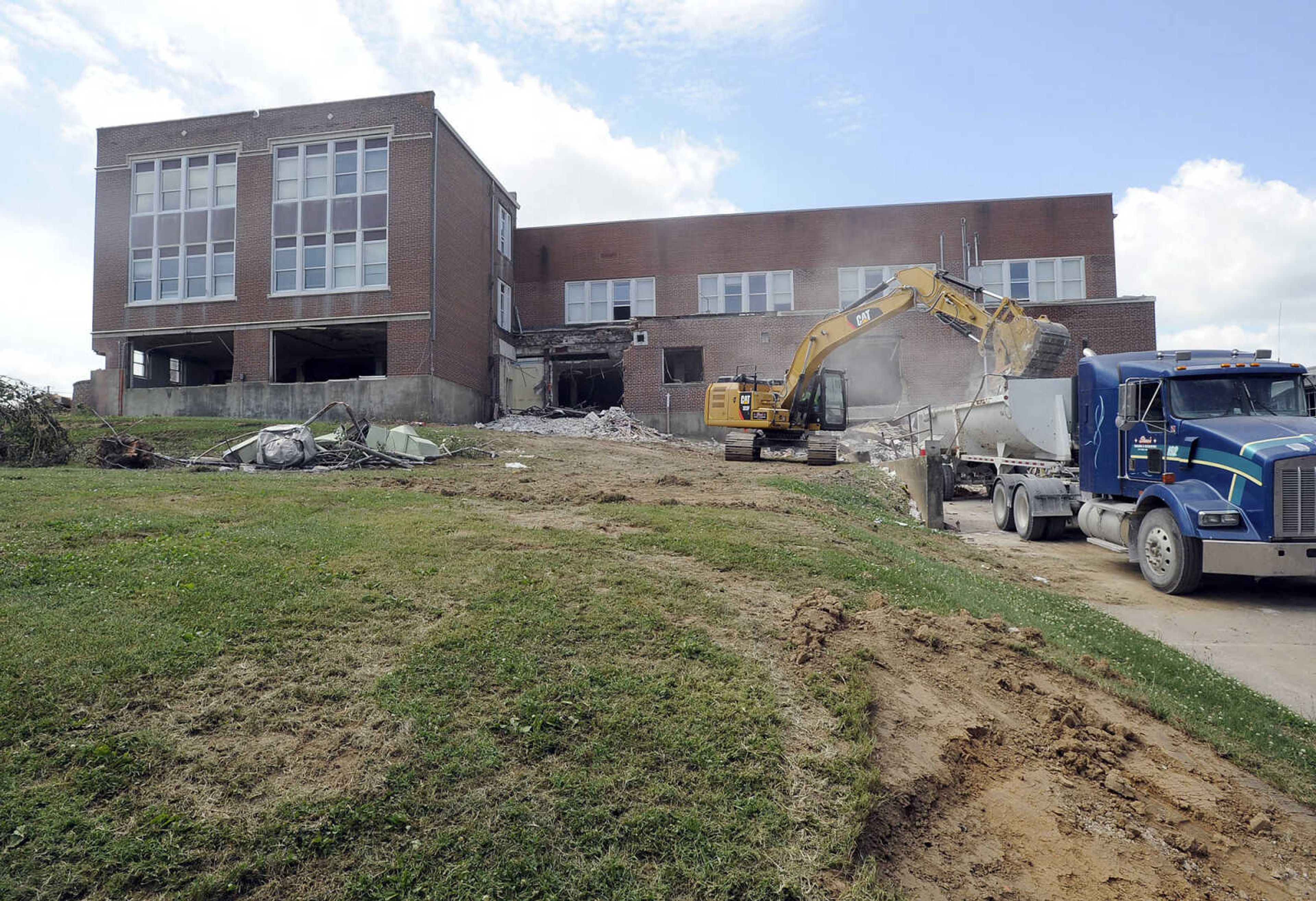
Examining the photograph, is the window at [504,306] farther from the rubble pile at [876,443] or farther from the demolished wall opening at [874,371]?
the rubble pile at [876,443]

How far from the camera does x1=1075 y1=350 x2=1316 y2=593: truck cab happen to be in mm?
9656

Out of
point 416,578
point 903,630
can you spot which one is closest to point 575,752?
point 416,578

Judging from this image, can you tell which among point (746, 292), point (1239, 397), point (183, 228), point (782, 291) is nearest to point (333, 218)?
point (183, 228)

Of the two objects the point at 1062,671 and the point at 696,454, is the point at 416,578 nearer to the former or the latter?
the point at 1062,671

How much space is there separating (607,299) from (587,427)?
1171 centimetres

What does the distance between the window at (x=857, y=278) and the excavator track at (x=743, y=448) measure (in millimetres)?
17214

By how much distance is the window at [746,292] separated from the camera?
3878 cm

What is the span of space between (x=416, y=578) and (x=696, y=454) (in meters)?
19.3

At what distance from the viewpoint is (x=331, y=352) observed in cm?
3706

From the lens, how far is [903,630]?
6617 millimetres

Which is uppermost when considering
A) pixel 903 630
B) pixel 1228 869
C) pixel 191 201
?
pixel 191 201

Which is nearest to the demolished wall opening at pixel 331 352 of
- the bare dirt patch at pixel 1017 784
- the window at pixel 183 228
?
the window at pixel 183 228

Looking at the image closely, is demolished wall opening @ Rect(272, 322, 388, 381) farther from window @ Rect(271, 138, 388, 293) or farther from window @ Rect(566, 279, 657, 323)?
window @ Rect(566, 279, 657, 323)

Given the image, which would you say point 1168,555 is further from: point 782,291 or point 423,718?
point 782,291
